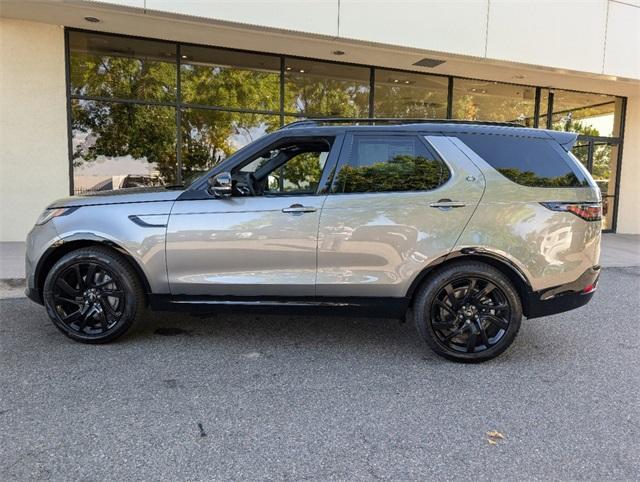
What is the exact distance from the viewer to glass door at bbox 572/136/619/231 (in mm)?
13188

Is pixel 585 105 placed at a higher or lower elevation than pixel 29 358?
higher

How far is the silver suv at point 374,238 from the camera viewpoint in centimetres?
372

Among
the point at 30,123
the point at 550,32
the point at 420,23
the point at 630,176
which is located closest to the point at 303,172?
the point at 420,23

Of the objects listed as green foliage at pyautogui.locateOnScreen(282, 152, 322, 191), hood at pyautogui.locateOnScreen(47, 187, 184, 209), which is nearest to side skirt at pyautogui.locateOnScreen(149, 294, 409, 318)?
hood at pyautogui.locateOnScreen(47, 187, 184, 209)

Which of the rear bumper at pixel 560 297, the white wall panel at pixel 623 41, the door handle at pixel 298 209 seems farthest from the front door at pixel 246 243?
the white wall panel at pixel 623 41

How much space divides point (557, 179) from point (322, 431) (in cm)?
266

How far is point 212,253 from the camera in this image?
380 cm

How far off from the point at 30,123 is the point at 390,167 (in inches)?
297

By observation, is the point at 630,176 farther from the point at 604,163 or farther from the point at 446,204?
the point at 446,204

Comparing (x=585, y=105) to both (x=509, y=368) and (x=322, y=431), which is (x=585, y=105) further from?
(x=322, y=431)

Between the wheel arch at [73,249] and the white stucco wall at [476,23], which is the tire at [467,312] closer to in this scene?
the wheel arch at [73,249]

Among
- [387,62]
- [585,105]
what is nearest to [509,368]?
[387,62]

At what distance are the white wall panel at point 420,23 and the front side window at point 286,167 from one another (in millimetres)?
5000

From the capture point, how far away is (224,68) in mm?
9766
